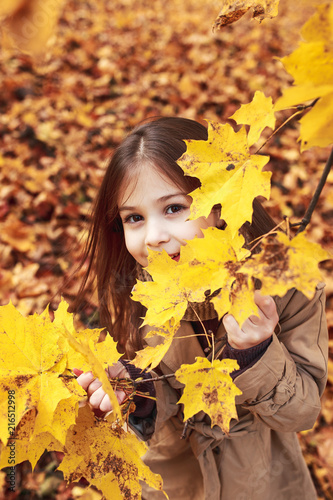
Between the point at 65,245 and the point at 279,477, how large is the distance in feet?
5.56

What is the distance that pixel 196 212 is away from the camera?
1.89ft

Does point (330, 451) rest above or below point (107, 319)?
below

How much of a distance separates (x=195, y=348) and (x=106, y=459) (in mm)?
419

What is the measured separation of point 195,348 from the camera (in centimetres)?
104

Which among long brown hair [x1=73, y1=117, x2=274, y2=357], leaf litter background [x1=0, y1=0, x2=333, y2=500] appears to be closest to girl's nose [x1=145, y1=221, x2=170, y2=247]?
long brown hair [x1=73, y1=117, x2=274, y2=357]

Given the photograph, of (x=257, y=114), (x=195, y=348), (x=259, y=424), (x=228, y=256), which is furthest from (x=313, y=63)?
(x=259, y=424)

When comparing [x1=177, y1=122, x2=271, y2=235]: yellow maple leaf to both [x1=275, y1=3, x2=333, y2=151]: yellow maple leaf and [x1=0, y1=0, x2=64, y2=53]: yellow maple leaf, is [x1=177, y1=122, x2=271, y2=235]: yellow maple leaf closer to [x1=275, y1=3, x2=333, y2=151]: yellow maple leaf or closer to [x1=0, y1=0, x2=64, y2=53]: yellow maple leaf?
[x1=275, y1=3, x2=333, y2=151]: yellow maple leaf

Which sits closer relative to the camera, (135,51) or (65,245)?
(65,245)

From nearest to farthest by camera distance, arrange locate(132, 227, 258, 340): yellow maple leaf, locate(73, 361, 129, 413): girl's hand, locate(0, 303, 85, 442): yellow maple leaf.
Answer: locate(132, 227, 258, 340): yellow maple leaf → locate(0, 303, 85, 442): yellow maple leaf → locate(73, 361, 129, 413): girl's hand

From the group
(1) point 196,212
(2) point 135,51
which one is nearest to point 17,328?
(1) point 196,212

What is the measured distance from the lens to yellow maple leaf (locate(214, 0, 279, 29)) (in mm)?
558

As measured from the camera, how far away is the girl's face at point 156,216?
895 mm

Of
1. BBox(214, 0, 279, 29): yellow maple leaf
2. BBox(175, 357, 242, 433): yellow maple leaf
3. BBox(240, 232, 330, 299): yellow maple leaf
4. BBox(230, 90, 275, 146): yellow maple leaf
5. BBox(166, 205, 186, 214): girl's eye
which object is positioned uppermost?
BBox(214, 0, 279, 29): yellow maple leaf

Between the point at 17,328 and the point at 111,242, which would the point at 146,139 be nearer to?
the point at 111,242
